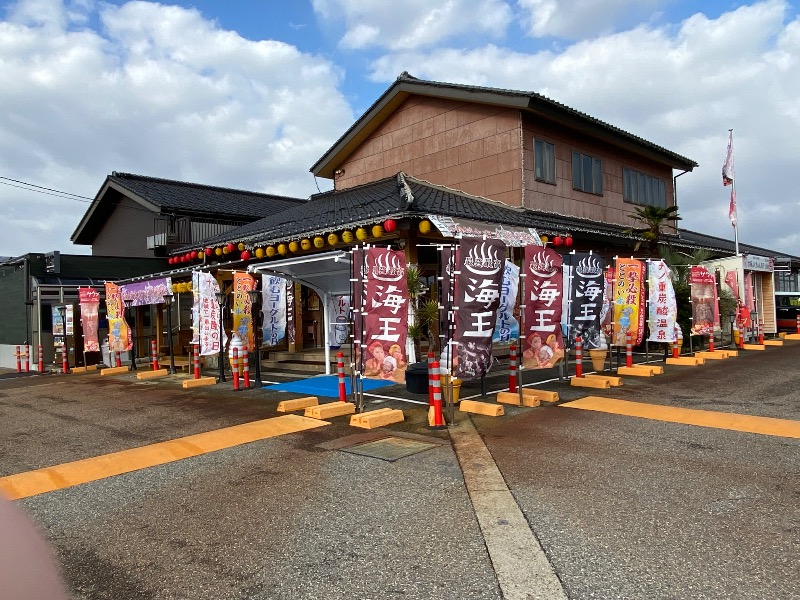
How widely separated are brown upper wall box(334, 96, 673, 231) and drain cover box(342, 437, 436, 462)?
1076 cm

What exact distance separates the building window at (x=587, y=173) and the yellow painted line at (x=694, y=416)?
1110 cm

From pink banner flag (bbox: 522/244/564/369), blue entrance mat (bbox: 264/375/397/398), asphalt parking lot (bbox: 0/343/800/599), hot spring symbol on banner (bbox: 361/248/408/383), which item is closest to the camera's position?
asphalt parking lot (bbox: 0/343/800/599)

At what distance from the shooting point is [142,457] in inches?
259

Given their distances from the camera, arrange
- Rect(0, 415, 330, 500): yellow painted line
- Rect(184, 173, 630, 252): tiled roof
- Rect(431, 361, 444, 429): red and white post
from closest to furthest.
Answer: Rect(0, 415, 330, 500): yellow painted line
Rect(431, 361, 444, 429): red and white post
Rect(184, 173, 630, 252): tiled roof

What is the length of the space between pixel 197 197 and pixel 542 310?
857 inches

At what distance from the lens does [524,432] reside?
713 cm

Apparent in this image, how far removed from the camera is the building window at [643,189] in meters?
20.8

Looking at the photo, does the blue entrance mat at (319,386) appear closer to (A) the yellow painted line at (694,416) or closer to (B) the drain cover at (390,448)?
(B) the drain cover at (390,448)

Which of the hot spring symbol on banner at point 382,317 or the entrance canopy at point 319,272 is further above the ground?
the entrance canopy at point 319,272

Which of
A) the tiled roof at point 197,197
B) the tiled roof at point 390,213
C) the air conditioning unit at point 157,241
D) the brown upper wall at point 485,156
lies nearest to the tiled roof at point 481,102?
the brown upper wall at point 485,156

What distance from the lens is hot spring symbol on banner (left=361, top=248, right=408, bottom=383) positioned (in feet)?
26.9

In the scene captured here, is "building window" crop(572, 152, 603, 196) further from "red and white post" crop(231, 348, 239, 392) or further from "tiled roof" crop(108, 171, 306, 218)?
"tiled roof" crop(108, 171, 306, 218)

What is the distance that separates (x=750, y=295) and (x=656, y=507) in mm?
16336

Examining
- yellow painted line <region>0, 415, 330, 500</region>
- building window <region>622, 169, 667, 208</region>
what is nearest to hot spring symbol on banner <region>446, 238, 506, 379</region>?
yellow painted line <region>0, 415, 330, 500</region>
